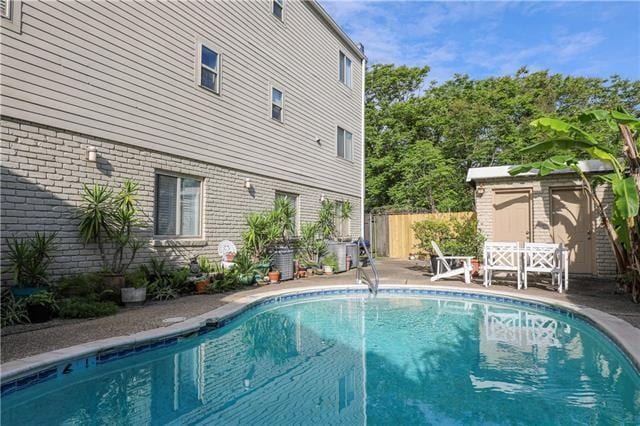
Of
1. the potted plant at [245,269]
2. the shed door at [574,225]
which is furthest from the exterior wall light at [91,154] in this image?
the shed door at [574,225]

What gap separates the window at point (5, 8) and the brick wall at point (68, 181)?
1.47m

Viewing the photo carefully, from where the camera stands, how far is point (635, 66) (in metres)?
21.8

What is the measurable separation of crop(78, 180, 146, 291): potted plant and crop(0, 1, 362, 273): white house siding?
190mm

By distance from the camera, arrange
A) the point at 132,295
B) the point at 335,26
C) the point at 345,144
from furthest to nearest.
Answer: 1. the point at 345,144
2. the point at 335,26
3. the point at 132,295

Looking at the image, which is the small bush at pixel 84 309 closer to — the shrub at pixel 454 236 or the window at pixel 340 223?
the shrub at pixel 454 236

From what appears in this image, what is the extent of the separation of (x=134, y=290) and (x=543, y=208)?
10.1 m

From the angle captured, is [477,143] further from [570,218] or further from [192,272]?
[192,272]

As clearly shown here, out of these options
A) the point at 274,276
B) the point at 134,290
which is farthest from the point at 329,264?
the point at 134,290

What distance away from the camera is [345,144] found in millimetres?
16172

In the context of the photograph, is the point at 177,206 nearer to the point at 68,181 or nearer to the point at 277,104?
the point at 68,181

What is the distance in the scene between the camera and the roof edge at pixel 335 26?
13.5m

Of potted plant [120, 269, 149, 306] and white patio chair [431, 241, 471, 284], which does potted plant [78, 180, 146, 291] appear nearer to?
potted plant [120, 269, 149, 306]

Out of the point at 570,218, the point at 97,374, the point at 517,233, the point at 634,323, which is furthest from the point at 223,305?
the point at 570,218

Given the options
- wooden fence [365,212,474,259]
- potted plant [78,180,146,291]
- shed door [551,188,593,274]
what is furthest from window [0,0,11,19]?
wooden fence [365,212,474,259]
